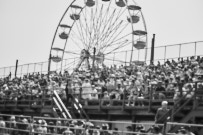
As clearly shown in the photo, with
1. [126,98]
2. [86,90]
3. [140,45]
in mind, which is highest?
[140,45]

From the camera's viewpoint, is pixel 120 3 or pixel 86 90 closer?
pixel 86 90

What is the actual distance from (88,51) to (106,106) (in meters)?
11.3

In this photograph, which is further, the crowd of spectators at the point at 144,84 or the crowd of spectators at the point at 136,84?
→ the crowd of spectators at the point at 136,84

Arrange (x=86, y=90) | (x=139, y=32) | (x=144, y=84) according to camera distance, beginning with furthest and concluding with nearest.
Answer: (x=139, y=32) → (x=86, y=90) → (x=144, y=84)

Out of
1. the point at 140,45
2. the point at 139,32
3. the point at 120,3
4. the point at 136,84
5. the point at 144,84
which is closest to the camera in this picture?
the point at 144,84

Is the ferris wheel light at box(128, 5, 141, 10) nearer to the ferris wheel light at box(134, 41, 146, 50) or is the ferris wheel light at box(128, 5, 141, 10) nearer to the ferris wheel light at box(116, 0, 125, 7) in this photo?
the ferris wheel light at box(116, 0, 125, 7)

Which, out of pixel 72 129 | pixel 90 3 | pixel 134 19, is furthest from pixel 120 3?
pixel 72 129

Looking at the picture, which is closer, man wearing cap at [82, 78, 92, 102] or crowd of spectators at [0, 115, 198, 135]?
crowd of spectators at [0, 115, 198, 135]

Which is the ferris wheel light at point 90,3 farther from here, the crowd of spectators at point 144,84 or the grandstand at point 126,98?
the crowd of spectators at point 144,84

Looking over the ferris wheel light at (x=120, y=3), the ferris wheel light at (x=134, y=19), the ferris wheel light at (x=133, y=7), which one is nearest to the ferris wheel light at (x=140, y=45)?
the ferris wheel light at (x=134, y=19)

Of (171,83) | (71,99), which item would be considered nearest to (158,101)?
(171,83)

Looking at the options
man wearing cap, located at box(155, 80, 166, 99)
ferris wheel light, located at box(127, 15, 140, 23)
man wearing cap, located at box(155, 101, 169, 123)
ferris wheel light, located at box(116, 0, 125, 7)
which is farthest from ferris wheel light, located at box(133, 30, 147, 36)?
man wearing cap, located at box(155, 101, 169, 123)

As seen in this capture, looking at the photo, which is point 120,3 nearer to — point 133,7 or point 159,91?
point 133,7

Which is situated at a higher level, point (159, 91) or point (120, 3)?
point (120, 3)
